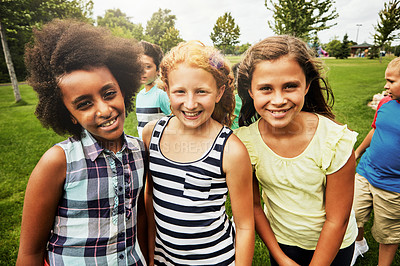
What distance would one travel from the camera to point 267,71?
1.27 meters

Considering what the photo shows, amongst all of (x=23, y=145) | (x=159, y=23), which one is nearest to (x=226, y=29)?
(x=23, y=145)

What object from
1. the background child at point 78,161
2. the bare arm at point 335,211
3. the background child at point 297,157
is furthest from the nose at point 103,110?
the bare arm at point 335,211

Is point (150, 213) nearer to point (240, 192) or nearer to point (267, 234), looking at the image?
point (240, 192)

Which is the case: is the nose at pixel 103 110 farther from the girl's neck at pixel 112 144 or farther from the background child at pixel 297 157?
the background child at pixel 297 157

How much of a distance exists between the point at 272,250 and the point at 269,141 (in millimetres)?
699

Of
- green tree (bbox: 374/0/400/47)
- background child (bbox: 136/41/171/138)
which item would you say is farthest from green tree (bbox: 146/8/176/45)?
background child (bbox: 136/41/171/138)

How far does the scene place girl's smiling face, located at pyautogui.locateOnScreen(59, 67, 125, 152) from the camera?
3.43ft

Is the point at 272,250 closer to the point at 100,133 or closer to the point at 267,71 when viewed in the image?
the point at 267,71

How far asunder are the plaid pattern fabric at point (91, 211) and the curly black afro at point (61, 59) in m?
0.16

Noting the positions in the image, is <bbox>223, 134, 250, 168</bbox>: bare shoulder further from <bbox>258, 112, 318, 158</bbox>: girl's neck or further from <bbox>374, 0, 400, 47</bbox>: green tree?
<bbox>374, 0, 400, 47</bbox>: green tree

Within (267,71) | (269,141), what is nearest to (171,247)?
(269,141)

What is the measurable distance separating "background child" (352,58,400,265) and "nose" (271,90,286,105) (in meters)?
1.64

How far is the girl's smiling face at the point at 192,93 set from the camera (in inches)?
49.0

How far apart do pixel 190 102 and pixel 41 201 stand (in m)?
0.83
